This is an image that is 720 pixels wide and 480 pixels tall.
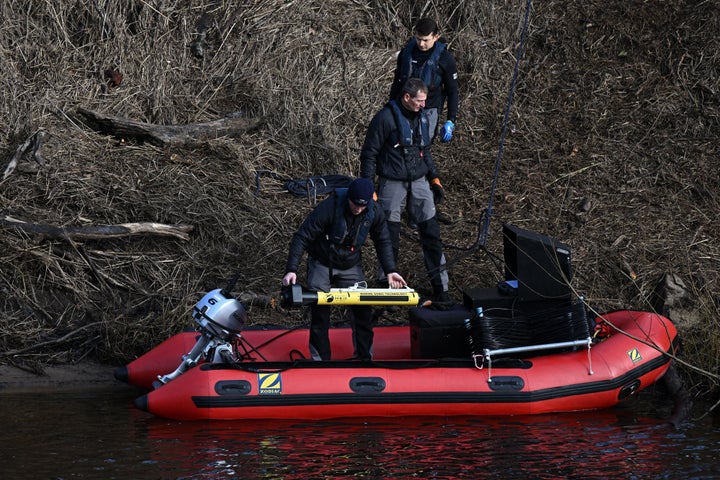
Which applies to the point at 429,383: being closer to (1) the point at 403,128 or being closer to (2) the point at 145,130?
(1) the point at 403,128

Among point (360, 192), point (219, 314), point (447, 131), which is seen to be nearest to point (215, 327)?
point (219, 314)

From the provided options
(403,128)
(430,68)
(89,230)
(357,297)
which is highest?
(430,68)

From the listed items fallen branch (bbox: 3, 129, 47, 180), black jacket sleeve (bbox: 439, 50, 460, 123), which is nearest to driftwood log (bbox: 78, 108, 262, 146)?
fallen branch (bbox: 3, 129, 47, 180)

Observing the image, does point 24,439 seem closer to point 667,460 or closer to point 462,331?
point 462,331

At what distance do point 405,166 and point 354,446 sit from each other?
2597 mm

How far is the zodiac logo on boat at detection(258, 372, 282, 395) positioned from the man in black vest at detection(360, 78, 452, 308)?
1809 mm

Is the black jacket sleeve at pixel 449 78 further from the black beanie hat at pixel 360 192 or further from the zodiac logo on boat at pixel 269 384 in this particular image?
the zodiac logo on boat at pixel 269 384

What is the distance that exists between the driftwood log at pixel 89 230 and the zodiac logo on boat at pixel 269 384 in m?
2.79

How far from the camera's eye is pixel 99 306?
9.57 metres

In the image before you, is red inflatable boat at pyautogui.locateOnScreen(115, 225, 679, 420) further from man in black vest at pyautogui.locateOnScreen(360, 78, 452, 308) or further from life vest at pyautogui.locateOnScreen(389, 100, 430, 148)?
life vest at pyautogui.locateOnScreen(389, 100, 430, 148)

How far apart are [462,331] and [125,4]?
6.27 m

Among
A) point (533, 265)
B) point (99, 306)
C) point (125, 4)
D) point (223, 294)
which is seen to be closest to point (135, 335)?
point (99, 306)

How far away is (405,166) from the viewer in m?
8.95

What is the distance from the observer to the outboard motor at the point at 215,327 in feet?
25.9
